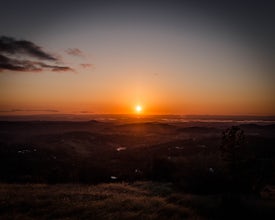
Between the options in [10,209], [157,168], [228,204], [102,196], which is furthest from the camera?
[157,168]

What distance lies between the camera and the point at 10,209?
69.1ft

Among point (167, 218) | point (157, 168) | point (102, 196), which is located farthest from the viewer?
point (157, 168)

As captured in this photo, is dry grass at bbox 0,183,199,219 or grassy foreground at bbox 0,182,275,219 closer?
dry grass at bbox 0,183,199,219

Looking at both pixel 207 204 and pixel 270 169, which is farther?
pixel 270 169

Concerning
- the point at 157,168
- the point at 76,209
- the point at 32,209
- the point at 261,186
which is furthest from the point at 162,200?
the point at 157,168

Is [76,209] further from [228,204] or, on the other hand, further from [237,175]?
[237,175]

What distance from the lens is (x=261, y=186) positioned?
38.8 m

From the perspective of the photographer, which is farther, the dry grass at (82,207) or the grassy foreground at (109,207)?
the grassy foreground at (109,207)

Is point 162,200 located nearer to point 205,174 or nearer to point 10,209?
point 10,209

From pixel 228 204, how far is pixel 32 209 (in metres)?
14.3

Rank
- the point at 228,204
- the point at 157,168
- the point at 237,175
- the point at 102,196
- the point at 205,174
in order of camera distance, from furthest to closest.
→ the point at 157,168, the point at 205,174, the point at 237,175, the point at 102,196, the point at 228,204

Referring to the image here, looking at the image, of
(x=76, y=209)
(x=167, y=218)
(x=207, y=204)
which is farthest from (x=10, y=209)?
(x=207, y=204)

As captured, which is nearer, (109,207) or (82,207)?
(82,207)

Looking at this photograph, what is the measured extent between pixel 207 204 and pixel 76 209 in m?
10.2
